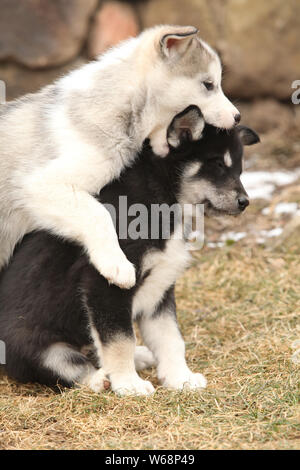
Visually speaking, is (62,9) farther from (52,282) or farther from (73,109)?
(52,282)

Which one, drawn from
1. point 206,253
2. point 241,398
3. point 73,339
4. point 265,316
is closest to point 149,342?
point 73,339

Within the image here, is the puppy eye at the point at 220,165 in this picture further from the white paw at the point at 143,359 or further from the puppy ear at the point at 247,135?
the white paw at the point at 143,359

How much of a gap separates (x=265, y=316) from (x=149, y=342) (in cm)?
97

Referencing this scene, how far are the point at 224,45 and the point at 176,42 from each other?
4183 mm

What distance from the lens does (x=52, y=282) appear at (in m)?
3.68

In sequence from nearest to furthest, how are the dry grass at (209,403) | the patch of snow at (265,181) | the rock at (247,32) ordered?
the dry grass at (209,403)
the patch of snow at (265,181)
the rock at (247,32)

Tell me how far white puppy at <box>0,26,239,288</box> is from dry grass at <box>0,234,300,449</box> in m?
0.73

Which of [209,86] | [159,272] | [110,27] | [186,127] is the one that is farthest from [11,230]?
[110,27]

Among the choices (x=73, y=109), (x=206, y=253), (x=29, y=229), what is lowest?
(x=206, y=253)

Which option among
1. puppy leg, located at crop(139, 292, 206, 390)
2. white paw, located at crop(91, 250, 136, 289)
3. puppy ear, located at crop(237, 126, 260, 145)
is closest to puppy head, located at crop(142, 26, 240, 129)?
puppy ear, located at crop(237, 126, 260, 145)

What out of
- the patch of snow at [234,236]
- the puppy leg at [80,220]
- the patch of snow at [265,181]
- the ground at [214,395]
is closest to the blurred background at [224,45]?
the patch of snow at [265,181]

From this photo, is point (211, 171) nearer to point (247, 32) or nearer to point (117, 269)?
point (117, 269)

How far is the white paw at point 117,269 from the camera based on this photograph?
11.1ft

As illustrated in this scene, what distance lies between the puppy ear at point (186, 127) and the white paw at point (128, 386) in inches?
47.0
